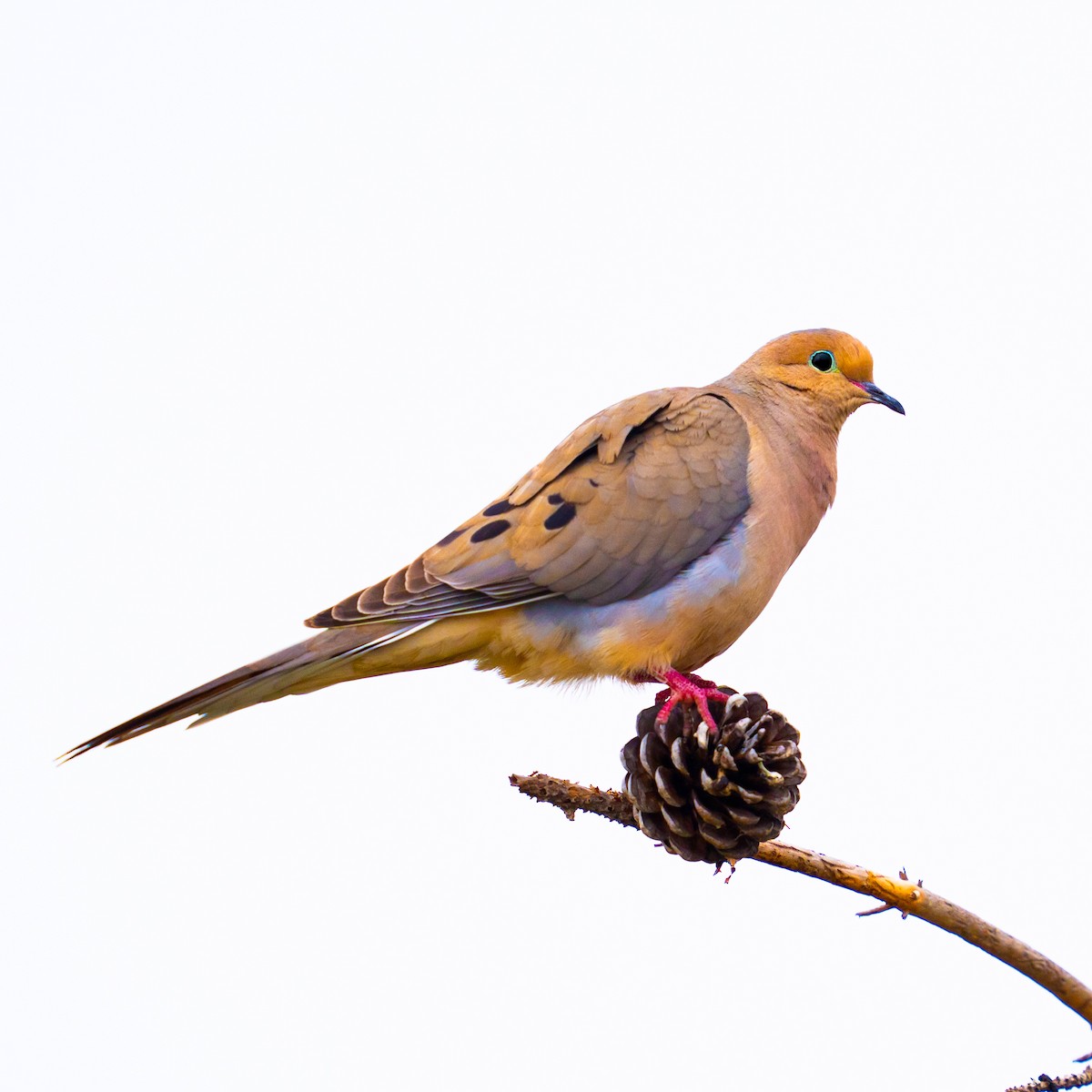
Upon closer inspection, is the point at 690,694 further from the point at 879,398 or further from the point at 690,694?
the point at 879,398

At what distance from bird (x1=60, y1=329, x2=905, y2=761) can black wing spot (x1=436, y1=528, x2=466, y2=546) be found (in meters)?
0.01

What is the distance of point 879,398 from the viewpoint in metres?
4.96

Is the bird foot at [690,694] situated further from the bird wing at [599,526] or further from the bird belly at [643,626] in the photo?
the bird wing at [599,526]

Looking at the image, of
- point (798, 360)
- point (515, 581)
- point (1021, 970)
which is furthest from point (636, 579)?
point (1021, 970)

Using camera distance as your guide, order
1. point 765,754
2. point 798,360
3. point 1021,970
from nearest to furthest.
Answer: point 1021,970 < point 765,754 < point 798,360

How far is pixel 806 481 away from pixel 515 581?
122 cm

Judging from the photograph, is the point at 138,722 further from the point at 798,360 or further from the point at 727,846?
the point at 798,360

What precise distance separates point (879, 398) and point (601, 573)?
5.23 ft

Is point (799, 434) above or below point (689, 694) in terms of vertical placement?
above

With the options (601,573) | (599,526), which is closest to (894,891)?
(601,573)

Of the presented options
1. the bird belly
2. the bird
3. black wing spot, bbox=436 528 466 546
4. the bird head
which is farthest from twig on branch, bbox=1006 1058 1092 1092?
the bird head

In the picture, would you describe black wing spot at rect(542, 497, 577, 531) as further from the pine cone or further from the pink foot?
the pine cone

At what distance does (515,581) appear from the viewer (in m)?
4.06

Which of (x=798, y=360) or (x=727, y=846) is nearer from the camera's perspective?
(x=727, y=846)
